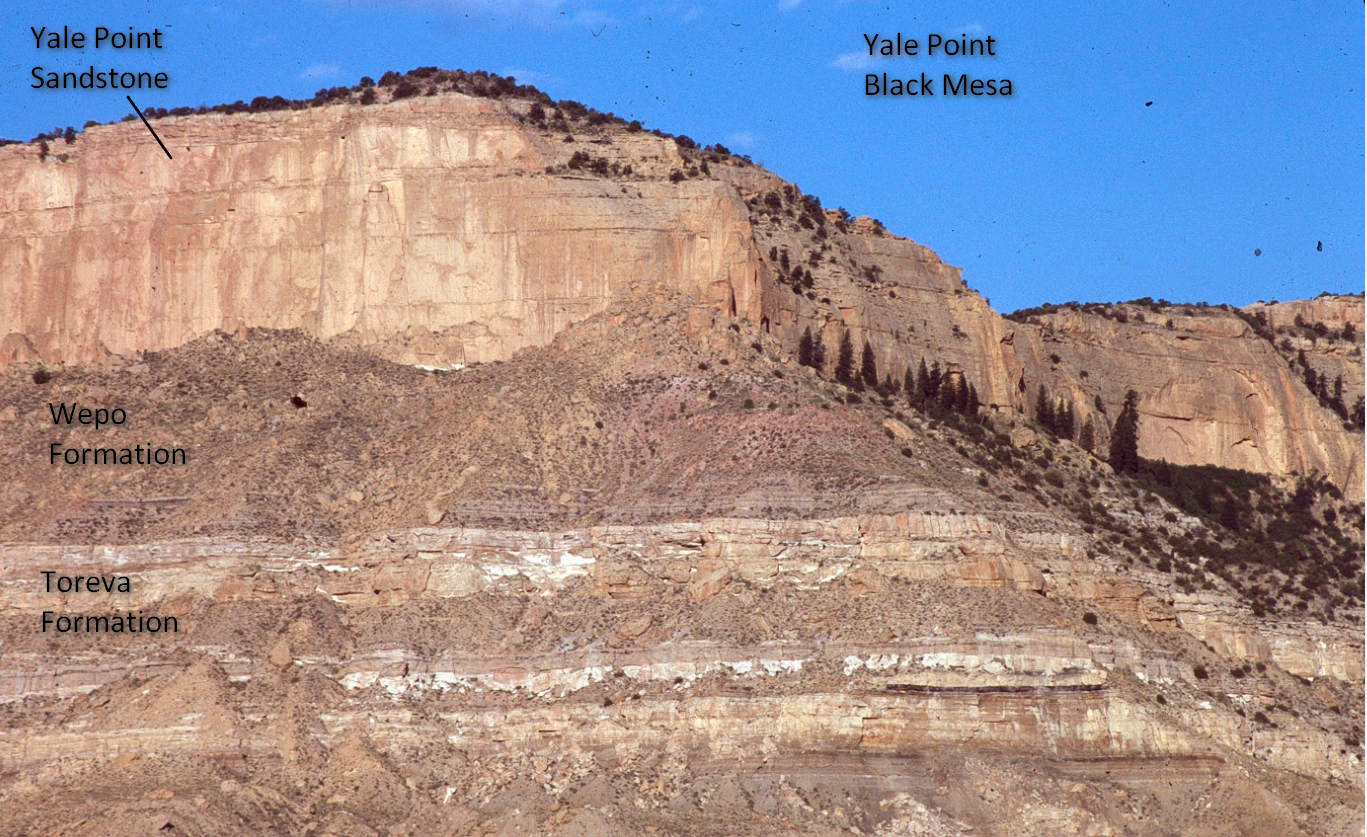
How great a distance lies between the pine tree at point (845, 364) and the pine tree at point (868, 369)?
47cm

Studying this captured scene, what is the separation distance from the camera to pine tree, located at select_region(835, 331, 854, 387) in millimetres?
93375

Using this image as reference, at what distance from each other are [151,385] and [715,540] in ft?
73.1

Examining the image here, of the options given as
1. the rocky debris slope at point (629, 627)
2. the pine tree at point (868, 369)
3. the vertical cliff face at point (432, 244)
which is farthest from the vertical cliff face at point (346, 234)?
the pine tree at point (868, 369)

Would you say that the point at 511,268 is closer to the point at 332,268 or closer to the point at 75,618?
the point at 332,268

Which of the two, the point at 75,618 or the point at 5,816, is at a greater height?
the point at 75,618

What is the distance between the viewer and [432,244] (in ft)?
299

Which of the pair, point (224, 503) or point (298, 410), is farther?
point (298, 410)

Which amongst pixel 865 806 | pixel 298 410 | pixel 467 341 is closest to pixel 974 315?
pixel 467 341

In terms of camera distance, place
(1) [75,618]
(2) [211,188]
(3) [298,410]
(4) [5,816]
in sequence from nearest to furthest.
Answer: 1. (4) [5,816]
2. (1) [75,618]
3. (3) [298,410]
4. (2) [211,188]

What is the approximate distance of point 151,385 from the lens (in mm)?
89875

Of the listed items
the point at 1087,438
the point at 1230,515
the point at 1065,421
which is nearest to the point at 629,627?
the point at 1230,515

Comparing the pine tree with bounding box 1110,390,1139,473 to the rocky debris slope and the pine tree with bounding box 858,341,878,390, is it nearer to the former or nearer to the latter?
the pine tree with bounding box 858,341,878,390

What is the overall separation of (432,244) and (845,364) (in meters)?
14.5

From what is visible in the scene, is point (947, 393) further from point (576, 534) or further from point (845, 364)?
point (576, 534)
